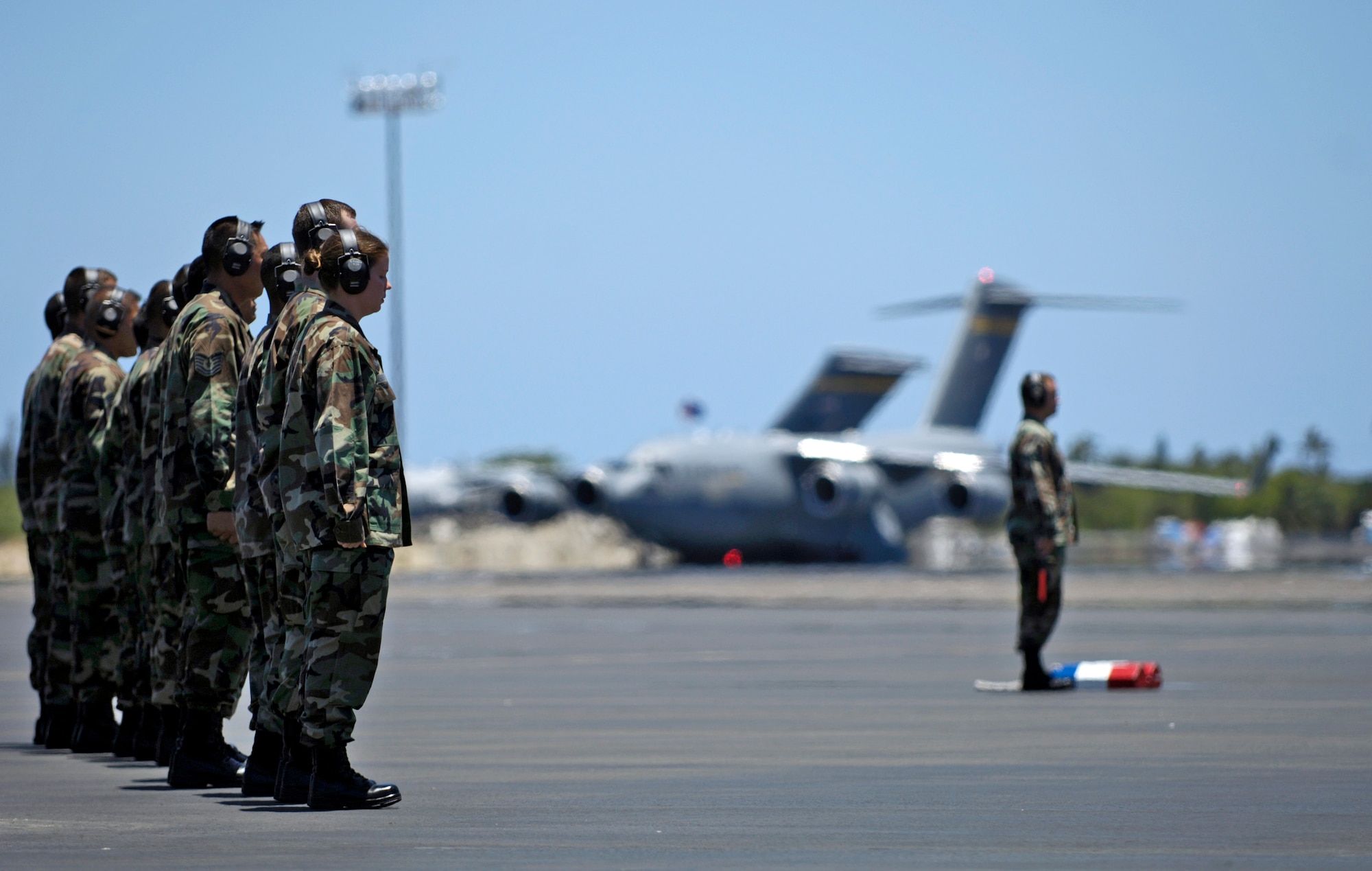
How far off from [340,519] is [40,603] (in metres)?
3.39

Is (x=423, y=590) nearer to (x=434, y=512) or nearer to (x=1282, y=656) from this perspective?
(x=1282, y=656)

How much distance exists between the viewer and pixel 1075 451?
382 feet

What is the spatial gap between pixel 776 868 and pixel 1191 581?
90.7ft

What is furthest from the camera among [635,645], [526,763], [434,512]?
[434,512]

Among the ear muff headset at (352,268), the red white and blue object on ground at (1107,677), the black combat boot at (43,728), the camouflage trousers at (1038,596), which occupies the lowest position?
the red white and blue object on ground at (1107,677)

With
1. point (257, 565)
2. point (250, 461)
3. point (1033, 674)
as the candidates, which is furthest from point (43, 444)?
point (1033, 674)

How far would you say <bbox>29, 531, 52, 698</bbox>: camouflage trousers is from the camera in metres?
8.76

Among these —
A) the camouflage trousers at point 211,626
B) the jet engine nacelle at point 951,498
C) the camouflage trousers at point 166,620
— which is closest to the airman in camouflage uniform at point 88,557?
the camouflage trousers at point 166,620

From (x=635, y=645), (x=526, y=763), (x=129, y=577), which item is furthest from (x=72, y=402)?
(x=635, y=645)

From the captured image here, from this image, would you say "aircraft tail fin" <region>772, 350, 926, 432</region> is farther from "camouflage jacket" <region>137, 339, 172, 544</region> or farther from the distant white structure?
"camouflage jacket" <region>137, 339, 172, 544</region>

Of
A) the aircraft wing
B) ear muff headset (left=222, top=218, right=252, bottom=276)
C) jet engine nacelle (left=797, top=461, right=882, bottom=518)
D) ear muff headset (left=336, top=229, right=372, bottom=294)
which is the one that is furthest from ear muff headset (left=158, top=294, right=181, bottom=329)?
the aircraft wing

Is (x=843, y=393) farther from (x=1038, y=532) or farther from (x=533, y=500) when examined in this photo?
(x=1038, y=532)

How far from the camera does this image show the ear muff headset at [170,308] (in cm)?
837

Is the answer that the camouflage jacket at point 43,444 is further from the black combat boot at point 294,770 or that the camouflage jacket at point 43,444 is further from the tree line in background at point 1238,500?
the tree line in background at point 1238,500
